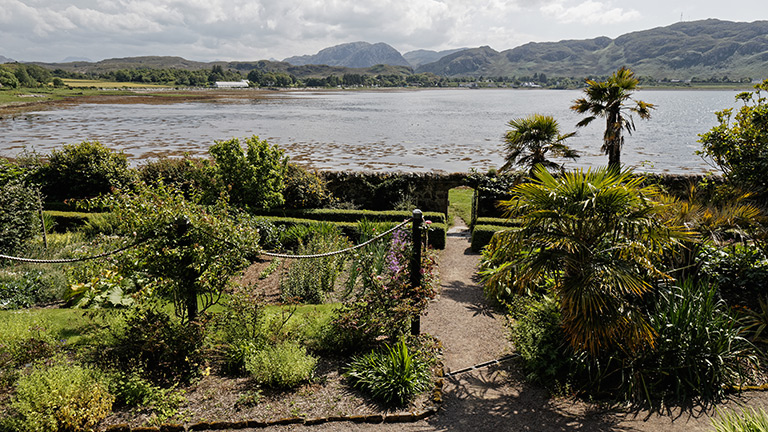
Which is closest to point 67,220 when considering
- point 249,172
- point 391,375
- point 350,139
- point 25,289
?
point 249,172

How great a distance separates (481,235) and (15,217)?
10675 millimetres

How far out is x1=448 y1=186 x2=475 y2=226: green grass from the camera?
1659 cm

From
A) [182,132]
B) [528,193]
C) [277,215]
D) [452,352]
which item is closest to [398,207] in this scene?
[277,215]

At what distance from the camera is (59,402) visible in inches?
174

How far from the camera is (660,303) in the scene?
5.84 meters

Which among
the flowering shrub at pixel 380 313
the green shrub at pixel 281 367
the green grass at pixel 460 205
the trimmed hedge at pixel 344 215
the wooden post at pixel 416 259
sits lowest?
the green grass at pixel 460 205

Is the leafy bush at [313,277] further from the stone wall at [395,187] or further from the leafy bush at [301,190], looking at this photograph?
the stone wall at [395,187]

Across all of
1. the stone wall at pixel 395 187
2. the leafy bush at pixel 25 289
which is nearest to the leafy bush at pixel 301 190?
the stone wall at pixel 395 187

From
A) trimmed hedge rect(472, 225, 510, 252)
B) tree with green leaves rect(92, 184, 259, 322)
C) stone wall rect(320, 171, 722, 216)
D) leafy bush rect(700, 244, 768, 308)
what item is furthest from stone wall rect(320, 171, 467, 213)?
tree with green leaves rect(92, 184, 259, 322)

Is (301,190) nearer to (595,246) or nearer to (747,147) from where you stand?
(595,246)

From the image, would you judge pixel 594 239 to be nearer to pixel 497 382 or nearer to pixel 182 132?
pixel 497 382

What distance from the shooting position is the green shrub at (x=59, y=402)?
4312mm

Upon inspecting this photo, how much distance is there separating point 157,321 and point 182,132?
38.2m

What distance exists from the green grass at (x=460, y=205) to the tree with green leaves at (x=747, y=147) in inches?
287
